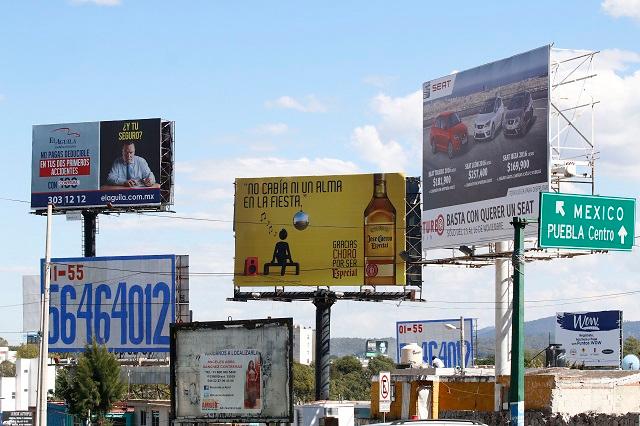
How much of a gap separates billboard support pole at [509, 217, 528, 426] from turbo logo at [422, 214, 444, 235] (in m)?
24.4

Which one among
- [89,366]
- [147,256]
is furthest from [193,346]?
[147,256]

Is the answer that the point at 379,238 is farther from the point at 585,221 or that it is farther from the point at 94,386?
the point at 585,221

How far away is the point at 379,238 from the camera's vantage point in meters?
62.6

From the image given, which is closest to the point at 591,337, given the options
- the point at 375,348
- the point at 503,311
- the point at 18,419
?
the point at 18,419

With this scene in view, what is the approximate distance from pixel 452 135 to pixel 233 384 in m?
16.0

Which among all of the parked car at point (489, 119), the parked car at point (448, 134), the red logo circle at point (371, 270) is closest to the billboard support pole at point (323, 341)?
the red logo circle at point (371, 270)

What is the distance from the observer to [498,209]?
44.2 m

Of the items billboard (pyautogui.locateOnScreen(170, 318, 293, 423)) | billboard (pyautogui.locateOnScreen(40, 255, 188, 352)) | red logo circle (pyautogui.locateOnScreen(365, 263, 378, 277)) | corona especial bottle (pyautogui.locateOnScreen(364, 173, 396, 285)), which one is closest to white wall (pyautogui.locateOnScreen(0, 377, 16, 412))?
billboard (pyautogui.locateOnScreen(40, 255, 188, 352))

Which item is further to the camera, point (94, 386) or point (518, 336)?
point (94, 386)

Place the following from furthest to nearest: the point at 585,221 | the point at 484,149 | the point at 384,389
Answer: the point at 484,149 → the point at 384,389 → the point at 585,221

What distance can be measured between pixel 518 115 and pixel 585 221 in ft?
65.9

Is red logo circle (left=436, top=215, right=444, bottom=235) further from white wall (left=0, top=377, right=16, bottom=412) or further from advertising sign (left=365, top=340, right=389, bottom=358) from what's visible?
advertising sign (left=365, top=340, right=389, bottom=358)

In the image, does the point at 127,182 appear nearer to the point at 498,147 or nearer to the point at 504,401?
the point at 498,147

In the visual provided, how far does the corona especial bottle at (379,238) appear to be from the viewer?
62469 mm
